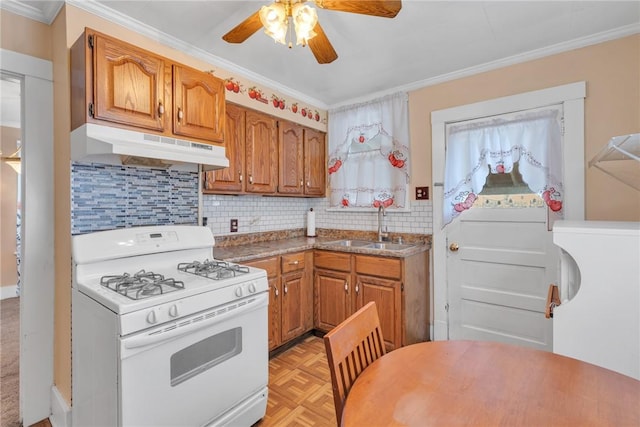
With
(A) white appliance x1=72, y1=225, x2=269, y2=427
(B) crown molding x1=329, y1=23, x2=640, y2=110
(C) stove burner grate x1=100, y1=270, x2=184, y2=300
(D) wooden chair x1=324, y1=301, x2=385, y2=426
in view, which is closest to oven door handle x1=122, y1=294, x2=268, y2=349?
(A) white appliance x1=72, y1=225, x2=269, y2=427

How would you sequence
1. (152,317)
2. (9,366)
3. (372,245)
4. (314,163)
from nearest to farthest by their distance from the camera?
1. (152,317)
2. (9,366)
3. (372,245)
4. (314,163)

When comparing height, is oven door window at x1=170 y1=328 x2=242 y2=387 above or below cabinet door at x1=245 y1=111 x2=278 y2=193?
below

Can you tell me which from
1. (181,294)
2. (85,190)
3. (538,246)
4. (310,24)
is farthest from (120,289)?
(538,246)

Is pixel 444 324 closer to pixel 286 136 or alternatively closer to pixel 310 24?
pixel 286 136

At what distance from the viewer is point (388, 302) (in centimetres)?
251

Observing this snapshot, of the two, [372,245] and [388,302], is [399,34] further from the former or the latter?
[388,302]

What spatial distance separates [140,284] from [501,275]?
257 centimetres

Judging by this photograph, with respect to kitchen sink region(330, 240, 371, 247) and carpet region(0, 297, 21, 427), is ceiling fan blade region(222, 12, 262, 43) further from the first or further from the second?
carpet region(0, 297, 21, 427)

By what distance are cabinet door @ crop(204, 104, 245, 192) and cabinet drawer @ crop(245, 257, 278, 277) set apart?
644mm

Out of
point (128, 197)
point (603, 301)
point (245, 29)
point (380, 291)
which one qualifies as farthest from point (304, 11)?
point (380, 291)

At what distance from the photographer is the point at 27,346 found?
180 centimetres

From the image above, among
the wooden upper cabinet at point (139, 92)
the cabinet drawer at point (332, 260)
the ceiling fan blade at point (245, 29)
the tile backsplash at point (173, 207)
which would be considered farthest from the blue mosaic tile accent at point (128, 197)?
the cabinet drawer at point (332, 260)

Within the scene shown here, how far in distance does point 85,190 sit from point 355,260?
197 cm

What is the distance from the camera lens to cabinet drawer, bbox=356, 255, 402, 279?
246 cm
